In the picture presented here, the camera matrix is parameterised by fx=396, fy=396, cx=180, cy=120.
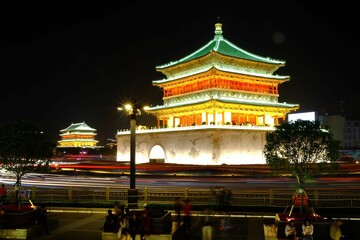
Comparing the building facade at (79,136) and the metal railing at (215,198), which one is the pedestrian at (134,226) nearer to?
the metal railing at (215,198)

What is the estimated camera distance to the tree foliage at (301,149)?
17641 mm

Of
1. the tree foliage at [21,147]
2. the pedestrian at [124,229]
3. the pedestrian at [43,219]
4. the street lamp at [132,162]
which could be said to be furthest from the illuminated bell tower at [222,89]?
the pedestrian at [124,229]

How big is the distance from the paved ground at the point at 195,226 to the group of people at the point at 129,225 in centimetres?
89

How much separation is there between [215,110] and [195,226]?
34.1 m

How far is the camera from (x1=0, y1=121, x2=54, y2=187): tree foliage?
20734mm

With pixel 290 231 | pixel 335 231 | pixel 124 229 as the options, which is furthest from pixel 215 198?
pixel 335 231

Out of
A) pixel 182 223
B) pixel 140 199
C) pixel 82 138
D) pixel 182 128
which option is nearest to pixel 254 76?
pixel 182 128

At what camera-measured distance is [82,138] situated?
5069 inches

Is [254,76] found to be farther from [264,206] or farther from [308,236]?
[308,236]

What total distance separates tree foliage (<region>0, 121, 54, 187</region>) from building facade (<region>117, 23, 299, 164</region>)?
88.3 ft

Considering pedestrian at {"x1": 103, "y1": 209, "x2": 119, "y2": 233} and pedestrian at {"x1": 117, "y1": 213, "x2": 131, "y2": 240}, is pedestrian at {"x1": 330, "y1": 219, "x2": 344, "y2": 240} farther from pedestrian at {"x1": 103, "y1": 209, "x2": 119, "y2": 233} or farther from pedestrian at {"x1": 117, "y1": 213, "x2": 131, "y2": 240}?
pedestrian at {"x1": 103, "y1": 209, "x2": 119, "y2": 233}

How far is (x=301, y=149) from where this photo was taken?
1769 cm

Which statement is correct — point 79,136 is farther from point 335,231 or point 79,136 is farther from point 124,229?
point 335,231

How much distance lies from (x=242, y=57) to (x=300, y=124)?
35415 millimetres
